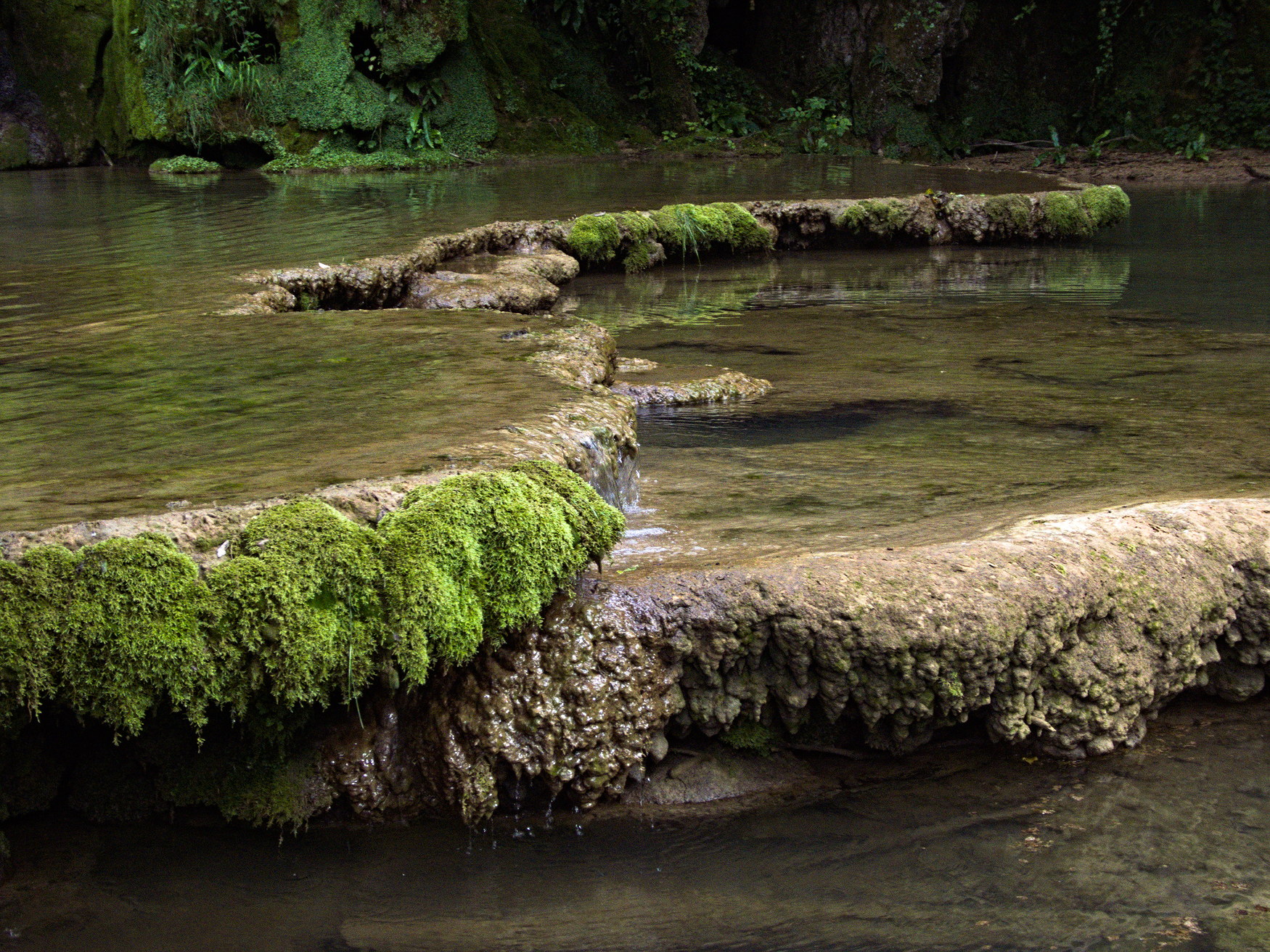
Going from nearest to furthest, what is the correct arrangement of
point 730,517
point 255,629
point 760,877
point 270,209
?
point 255,629, point 760,877, point 730,517, point 270,209

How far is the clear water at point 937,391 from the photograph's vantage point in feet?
13.3

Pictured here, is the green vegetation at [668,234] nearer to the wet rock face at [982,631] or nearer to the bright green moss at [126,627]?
the wet rock face at [982,631]

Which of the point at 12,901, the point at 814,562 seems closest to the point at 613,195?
the point at 814,562

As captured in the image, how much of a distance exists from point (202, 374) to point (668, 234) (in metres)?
6.89

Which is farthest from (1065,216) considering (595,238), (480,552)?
(480,552)

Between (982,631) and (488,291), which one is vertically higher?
(488,291)

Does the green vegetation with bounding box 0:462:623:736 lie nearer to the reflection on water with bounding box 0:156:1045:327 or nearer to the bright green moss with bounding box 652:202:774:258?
the reflection on water with bounding box 0:156:1045:327

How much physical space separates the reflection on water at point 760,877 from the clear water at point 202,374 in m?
0.94

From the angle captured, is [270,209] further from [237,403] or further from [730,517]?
[730,517]

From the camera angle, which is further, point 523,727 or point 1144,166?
point 1144,166

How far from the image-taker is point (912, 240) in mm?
11797

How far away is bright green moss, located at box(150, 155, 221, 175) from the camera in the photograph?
1638 centimetres

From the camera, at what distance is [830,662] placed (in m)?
3.14

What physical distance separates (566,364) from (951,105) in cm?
2065
